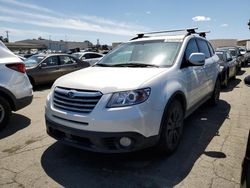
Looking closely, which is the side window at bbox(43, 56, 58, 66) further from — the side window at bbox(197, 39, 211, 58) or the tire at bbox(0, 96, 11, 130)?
the side window at bbox(197, 39, 211, 58)

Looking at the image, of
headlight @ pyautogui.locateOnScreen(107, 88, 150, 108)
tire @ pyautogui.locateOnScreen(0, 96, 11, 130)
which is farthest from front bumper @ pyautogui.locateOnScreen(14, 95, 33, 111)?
headlight @ pyautogui.locateOnScreen(107, 88, 150, 108)

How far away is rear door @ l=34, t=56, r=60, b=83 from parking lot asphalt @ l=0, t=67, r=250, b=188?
5.86 meters

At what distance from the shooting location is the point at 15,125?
564 centimetres

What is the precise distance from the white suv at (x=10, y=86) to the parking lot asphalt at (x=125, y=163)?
0.41 m

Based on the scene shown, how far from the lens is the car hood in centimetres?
339

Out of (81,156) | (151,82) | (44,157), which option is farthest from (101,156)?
(151,82)

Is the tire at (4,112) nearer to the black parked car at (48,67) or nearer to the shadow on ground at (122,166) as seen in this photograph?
the shadow on ground at (122,166)

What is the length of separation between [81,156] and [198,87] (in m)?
2.54

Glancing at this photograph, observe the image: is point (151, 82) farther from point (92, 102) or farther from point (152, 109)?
point (92, 102)

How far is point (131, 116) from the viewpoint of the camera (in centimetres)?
325

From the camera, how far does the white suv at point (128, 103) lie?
3.29m

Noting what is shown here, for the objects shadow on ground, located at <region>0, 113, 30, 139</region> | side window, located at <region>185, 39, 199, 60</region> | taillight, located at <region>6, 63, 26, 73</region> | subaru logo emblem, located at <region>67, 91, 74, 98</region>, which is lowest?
shadow on ground, located at <region>0, 113, 30, 139</region>

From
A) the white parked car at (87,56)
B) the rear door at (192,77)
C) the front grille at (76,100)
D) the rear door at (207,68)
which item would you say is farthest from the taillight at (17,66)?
the white parked car at (87,56)

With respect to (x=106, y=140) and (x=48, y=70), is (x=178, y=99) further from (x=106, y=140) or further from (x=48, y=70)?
(x=48, y=70)
